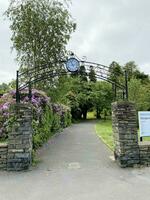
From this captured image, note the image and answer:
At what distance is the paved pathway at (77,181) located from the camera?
19.0 feet

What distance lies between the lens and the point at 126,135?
28.0 feet

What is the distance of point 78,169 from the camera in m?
8.10

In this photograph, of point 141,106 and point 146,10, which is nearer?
point 146,10

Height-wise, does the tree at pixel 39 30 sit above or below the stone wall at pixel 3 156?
above

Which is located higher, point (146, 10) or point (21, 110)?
point (146, 10)

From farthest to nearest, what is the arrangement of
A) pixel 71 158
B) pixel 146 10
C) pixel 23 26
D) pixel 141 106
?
1. pixel 141 106
2. pixel 23 26
3. pixel 146 10
4. pixel 71 158

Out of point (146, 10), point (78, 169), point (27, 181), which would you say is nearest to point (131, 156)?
point (78, 169)

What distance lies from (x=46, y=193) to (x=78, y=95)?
1361 inches

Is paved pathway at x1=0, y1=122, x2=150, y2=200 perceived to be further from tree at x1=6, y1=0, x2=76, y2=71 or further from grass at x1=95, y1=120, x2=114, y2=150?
tree at x1=6, y1=0, x2=76, y2=71

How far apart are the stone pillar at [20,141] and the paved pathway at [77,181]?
1.12ft

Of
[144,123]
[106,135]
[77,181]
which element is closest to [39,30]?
[106,135]

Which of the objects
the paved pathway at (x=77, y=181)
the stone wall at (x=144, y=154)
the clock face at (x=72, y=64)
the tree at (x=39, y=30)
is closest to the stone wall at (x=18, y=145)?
the paved pathway at (x=77, y=181)

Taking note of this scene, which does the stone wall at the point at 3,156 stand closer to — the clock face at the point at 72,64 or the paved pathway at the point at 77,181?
the paved pathway at the point at 77,181

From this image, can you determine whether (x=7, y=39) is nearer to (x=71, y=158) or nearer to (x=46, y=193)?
(x=71, y=158)
